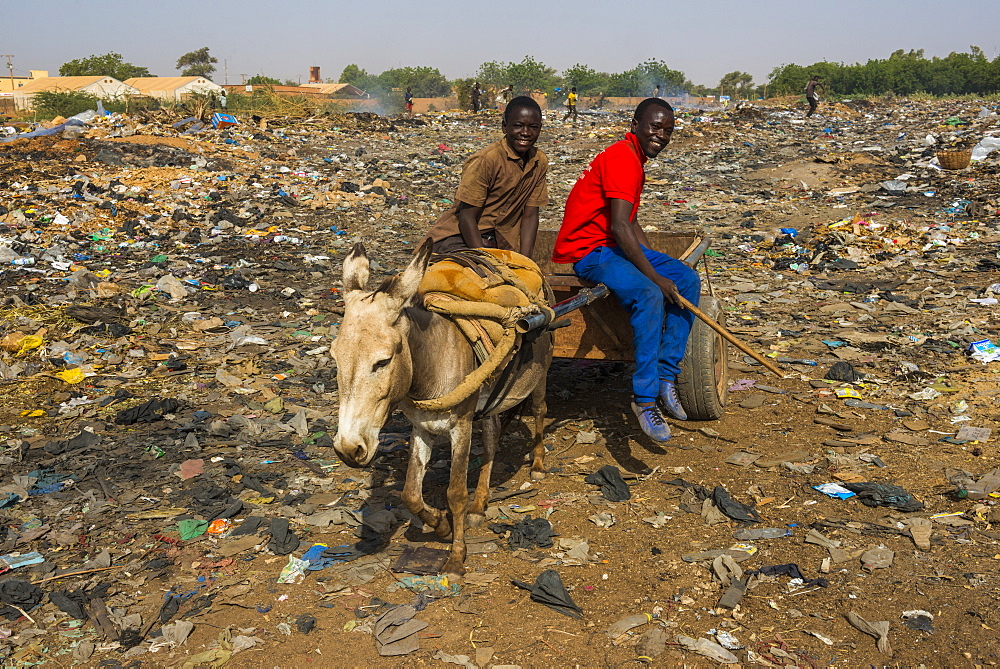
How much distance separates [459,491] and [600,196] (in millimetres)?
2303

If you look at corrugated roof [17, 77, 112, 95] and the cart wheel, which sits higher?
corrugated roof [17, 77, 112, 95]

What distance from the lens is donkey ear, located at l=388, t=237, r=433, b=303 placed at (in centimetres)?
284

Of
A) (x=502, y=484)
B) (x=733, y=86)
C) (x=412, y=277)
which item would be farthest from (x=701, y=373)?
(x=733, y=86)

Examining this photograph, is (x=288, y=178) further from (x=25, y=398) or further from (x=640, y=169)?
(x=640, y=169)

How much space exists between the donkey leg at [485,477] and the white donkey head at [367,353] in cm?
145

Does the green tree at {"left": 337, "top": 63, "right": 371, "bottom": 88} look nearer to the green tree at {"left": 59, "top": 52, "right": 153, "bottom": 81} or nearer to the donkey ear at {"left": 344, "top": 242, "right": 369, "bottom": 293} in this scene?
the green tree at {"left": 59, "top": 52, "right": 153, "bottom": 81}

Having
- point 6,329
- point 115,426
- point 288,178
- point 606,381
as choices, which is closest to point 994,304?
point 606,381

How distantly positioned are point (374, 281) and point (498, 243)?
4783mm

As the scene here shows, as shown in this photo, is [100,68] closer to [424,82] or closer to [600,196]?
[424,82]

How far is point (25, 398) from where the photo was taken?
19.8 ft

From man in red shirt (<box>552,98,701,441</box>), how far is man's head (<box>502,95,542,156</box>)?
0.54 m

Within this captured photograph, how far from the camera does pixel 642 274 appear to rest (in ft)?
15.2

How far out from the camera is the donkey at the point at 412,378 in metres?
2.78

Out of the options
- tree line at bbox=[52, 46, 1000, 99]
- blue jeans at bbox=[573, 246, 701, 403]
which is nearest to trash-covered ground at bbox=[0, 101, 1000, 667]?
blue jeans at bbox=[573, 246, 701, 403]
